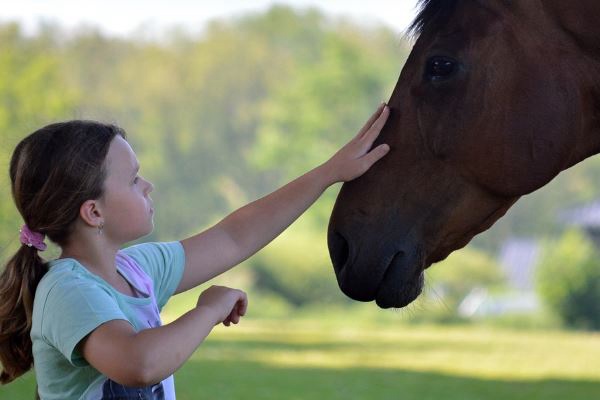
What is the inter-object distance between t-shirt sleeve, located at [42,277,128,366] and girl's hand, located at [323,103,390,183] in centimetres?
54

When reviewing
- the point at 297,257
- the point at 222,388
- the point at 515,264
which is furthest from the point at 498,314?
the point at 222,388

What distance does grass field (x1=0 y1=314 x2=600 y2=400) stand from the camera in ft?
23.3

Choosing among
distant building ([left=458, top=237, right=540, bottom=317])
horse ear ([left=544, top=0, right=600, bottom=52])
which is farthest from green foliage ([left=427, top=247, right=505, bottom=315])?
horse ear ([left=544, top=0, right=600, bottom=52])

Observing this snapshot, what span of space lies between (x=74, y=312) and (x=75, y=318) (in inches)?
0.4

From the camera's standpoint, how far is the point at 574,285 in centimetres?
1524

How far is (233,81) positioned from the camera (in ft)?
89.0

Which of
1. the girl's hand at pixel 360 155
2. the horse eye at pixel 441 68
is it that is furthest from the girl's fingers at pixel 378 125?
the horse eye at pixel 441 68

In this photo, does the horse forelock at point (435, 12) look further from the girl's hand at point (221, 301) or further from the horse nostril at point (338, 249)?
the girl's hand at point (221, 301)

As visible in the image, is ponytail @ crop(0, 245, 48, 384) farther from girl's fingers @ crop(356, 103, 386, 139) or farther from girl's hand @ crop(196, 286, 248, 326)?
girl's fingers @ crop(356, 103, 386, 139)

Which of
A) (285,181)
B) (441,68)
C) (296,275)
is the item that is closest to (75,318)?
(441,68)

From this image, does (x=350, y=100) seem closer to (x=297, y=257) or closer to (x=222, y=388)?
(x=297, y=257)

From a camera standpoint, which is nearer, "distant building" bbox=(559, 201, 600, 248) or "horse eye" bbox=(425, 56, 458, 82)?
"horse eye" bbox=(425, 56, 458, 82)

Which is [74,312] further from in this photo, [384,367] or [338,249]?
[384,367]

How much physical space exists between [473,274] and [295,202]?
18.6 m
